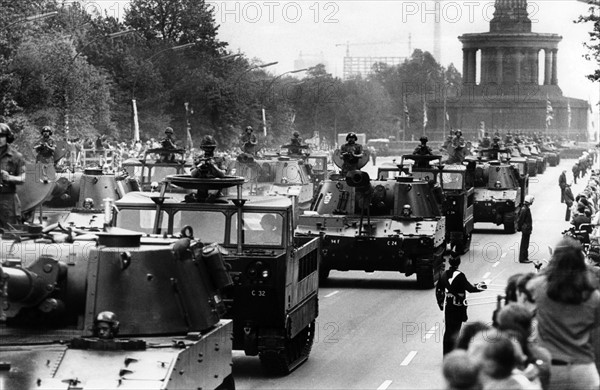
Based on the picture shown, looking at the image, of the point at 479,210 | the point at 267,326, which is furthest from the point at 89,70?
the point at 267,326

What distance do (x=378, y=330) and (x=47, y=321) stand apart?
10.2 meters

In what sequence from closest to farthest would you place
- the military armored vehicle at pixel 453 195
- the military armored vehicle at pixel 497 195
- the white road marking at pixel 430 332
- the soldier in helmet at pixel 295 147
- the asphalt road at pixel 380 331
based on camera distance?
the asphalt road at pixel 380 331 → the white road marking at pixel 430 332 → the military armored vehicle at pixel 453 195 → the military armored vehicle at pixel 497 195 → the soldier in helmet at pixel 295 147

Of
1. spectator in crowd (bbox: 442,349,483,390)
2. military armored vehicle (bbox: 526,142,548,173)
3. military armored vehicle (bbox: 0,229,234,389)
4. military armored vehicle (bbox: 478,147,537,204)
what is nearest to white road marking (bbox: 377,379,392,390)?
military armored vehicle (bbox: 0,229,234,389)

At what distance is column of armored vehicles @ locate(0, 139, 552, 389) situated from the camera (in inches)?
481

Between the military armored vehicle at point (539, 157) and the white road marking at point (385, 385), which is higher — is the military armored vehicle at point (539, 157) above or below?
below

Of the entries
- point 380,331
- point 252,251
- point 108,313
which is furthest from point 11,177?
point 380,331

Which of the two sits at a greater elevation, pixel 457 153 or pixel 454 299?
pixel 457 153

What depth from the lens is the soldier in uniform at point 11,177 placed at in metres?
15.1

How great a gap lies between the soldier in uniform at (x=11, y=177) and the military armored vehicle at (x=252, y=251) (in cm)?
229

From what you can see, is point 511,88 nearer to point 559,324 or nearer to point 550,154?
point 550,154

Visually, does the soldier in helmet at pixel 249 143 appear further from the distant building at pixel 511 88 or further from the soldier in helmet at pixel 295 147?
the distant building at pixel 511 88

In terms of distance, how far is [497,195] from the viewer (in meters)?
41.6

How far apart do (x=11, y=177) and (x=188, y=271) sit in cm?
248

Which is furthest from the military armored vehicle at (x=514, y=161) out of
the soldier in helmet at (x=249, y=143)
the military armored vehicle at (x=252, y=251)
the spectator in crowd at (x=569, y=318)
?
the spectator in crowd at (x=569, y=318)
